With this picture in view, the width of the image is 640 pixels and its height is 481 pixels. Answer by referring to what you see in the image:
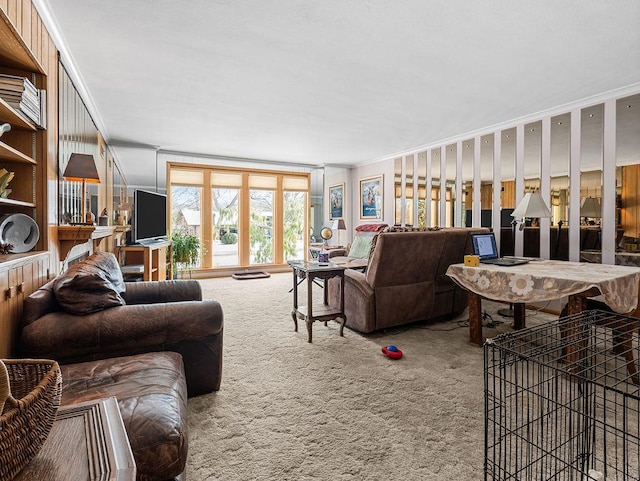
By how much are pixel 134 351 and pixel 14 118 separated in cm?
151

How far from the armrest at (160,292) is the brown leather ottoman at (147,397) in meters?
0.85

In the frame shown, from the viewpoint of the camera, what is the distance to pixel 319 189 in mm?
7984

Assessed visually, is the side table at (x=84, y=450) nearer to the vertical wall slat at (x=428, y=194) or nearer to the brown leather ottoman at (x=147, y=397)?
the brown leather ottoman at (x=147, y=397)

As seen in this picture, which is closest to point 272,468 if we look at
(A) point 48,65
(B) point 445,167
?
(A) point 48,65

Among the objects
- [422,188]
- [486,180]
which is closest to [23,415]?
[486,180]

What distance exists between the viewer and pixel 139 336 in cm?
184

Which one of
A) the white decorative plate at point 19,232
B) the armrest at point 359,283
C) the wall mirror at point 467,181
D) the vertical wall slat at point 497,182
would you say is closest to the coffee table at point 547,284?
the armrest at point 359,283

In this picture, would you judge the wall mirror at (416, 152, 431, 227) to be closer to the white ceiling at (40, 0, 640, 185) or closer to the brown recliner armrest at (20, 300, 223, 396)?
the white ceiling at (40, 0, 640, 185)

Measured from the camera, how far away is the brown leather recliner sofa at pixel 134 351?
1.17 metres

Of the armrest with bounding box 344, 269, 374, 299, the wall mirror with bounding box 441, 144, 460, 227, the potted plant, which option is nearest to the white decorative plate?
the armrest with bounding box 344, 269, 374, 299

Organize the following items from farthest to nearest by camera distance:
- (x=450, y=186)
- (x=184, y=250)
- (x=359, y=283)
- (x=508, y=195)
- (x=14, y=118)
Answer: (x=184, y=250) → (x=450, y=186) → (x=508, y=195) → (x=359, y=283) → (x=14, y=118)

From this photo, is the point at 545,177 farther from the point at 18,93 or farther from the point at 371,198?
the point at 18,93

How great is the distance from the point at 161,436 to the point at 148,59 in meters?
3.01

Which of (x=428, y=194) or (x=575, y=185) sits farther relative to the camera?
(x=428, y=194)
